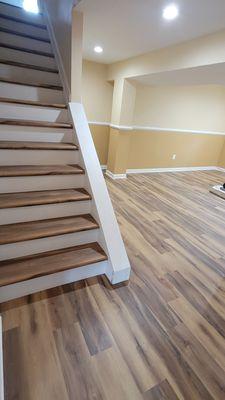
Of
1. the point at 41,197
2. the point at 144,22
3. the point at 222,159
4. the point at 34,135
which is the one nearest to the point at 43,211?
the point at 41,197

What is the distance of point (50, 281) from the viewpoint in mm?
1631

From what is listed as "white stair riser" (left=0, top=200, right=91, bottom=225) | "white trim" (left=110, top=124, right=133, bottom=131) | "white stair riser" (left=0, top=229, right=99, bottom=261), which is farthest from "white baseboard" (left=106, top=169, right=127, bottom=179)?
"white stair riser" (left=0, top=229, right=99, bottom=261)

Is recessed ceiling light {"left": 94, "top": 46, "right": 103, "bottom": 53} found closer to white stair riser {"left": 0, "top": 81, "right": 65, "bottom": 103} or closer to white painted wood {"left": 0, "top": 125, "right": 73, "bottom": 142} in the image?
white stair riser {"left": 0, "top": 81, "right": 65, "bottom": 103}

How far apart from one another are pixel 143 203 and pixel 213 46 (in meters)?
2.12

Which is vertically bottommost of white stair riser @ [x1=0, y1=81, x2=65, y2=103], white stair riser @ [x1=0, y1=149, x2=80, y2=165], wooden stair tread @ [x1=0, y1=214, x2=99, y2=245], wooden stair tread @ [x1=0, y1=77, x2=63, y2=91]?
wooden stair tread @ [x1=0, y1=214, x2=99, y2=245]

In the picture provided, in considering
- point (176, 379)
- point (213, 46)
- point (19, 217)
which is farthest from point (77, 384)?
point (213, 46)

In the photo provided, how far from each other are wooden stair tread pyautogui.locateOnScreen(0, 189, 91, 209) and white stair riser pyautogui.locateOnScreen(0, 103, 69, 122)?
878 mm

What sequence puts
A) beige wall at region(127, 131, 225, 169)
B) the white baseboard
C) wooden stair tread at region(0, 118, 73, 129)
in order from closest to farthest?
wooden stair tread at region(0, 118, 73, 129)
the white baseboard
beige wall at region(127, 131, 225, 169)

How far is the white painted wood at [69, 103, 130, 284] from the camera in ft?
5.70

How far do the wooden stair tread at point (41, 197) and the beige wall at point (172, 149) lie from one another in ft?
10.2

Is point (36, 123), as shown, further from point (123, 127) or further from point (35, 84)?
point (123, 127)

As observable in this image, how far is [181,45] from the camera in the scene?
8.29 feet

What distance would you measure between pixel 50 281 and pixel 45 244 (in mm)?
283

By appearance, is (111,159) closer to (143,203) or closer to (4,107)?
(143,203)
